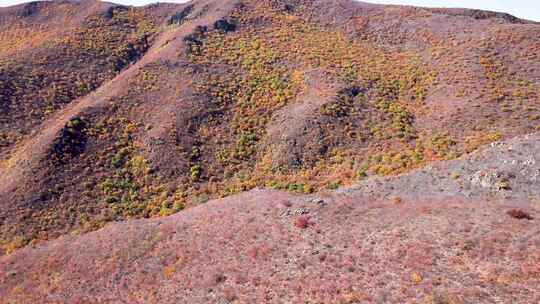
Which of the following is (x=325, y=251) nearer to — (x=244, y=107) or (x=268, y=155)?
(x=268, y=155)

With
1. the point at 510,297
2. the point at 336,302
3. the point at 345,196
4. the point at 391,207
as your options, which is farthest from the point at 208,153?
the point at 510,297

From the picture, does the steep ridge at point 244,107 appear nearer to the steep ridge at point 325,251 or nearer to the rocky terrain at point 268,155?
the rocky terrain at point 268,155

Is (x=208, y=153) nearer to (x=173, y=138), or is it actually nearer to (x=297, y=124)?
(x=173, y=138)

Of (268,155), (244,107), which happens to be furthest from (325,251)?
(244,107)

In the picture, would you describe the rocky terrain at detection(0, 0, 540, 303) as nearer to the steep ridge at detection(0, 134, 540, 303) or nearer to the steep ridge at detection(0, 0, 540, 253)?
the steep ridge at detection(0, 134, 540, 303)

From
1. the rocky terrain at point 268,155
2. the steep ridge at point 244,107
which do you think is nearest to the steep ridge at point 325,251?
the rocky terrain at point 268,155

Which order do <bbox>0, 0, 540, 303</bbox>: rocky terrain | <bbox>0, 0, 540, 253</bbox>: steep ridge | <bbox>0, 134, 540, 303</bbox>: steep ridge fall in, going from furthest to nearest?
<bbox>0, 0, 540, 253</bbox>: steep ridge → <bbox>0, 0, 540, 303</bbox>: rocky terrain → <bbox>0, 134, 540, 303</bbox>: steep ridge

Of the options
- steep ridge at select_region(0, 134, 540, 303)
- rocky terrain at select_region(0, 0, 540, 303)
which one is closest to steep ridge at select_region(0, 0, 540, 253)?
rocky terrain at select_region(0, 0, 540, 303)
